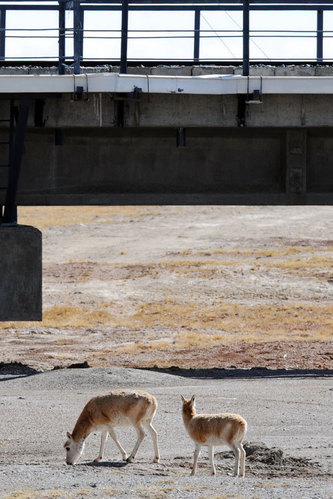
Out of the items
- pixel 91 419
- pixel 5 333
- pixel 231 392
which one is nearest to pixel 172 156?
pixel 231 392

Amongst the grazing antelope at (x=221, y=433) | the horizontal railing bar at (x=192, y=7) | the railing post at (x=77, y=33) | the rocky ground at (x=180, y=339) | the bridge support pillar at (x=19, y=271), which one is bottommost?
the rocky ground at (x=180, y=339)

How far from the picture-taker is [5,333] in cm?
3525

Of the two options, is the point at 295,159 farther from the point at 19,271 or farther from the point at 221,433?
the point at 221,433

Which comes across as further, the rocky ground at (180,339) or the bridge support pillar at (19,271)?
the bridge support pillar at (19,271)

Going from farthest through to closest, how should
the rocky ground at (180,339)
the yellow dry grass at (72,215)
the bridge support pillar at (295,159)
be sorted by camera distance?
the yellow dry grass at (72,215) < the bridge support pillar at (295,159) < the rocky ground at (180,339)

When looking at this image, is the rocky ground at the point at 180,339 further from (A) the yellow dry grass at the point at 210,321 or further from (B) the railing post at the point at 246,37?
(B) the railing post at the point at 246,37

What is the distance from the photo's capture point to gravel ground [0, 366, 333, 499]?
39.9 ft

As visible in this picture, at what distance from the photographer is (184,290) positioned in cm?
4403

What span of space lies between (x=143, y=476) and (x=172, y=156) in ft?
37.2

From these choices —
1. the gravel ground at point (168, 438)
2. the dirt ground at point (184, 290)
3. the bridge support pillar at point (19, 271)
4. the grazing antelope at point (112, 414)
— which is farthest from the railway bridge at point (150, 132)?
the grazing antelope at point (112, 414)

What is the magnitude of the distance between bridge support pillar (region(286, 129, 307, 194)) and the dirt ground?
19.5ft

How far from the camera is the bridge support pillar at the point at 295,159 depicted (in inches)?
902

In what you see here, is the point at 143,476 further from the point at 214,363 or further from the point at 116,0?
the point at 214,363

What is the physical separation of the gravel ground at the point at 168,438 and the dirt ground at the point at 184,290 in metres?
5.38
